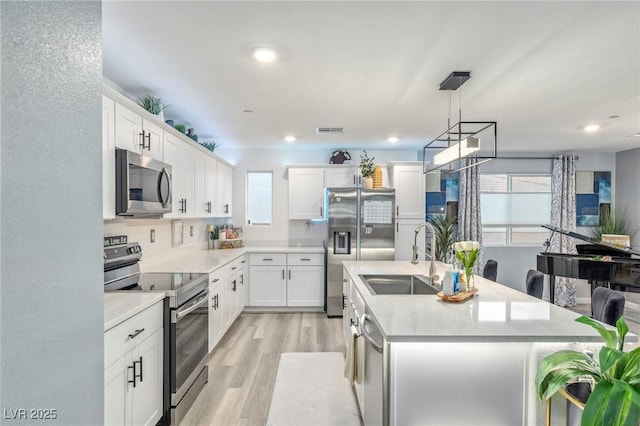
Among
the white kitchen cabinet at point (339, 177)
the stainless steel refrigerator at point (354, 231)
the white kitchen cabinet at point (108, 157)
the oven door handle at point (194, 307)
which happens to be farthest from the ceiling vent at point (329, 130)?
the white kitchen cabinet at point (108, 157)

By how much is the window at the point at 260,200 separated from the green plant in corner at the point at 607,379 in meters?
4.94

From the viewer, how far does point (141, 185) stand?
2443 millimetres

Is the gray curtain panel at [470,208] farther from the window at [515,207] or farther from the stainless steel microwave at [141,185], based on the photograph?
the stainless steel microwave at [141,185]

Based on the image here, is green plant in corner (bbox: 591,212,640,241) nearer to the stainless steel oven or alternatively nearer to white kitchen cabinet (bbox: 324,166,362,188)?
white kitchen cabinet (bbox: 324,166,362,188)

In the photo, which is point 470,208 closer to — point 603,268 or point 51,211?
point 603,268

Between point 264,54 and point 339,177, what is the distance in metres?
3.32

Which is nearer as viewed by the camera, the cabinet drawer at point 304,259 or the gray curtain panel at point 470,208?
the cabinet drawer at point 304,259

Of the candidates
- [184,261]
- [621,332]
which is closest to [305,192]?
[184,261]

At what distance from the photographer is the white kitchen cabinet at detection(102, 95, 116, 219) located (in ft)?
6.86

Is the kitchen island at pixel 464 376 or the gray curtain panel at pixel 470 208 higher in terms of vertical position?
the gray curtain panel at pixel 470 208

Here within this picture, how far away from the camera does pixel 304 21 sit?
1.92 m

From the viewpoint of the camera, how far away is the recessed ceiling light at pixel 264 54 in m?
2.23

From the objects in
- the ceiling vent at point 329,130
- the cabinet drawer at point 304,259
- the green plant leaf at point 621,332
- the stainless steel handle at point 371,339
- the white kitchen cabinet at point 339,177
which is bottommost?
the cabinet drawer at point 304,259

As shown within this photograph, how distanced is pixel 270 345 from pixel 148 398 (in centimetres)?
189
